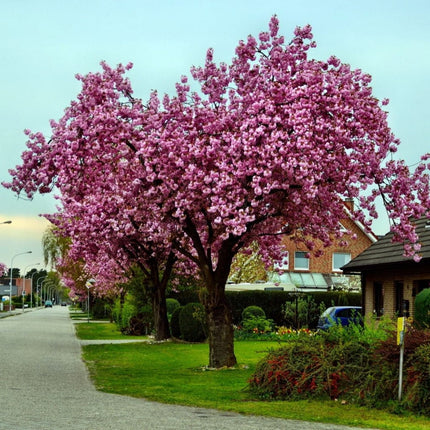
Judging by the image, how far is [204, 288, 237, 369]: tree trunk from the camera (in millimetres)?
21875

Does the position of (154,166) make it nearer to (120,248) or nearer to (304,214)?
(304,214)

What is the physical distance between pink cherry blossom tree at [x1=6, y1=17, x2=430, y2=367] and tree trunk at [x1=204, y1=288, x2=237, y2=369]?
2 centimetres

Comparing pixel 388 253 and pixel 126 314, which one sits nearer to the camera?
pixel 388 253

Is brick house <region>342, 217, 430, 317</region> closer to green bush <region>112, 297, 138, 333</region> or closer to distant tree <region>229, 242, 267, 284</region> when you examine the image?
green bush <region>112, 297, 138, 333</region>

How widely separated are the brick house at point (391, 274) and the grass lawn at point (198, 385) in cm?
674

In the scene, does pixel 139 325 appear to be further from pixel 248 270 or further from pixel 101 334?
pixel 248 270

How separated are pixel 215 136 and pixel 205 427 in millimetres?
9692

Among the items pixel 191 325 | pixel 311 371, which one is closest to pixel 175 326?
pixel 191 325

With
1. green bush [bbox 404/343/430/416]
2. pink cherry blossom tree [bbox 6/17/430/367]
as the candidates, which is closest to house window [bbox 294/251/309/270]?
pink cherry blossom tree [bbox 6/17/430/367]

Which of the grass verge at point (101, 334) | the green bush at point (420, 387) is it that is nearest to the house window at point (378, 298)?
the grass verge at point (101, 334)

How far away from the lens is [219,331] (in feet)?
72.0

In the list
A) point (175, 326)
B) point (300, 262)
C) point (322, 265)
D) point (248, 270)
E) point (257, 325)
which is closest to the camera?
point (175, 326)

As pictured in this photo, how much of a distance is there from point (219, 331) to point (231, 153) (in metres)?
5.24

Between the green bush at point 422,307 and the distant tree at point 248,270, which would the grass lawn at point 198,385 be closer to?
the green bush at point 422,307
